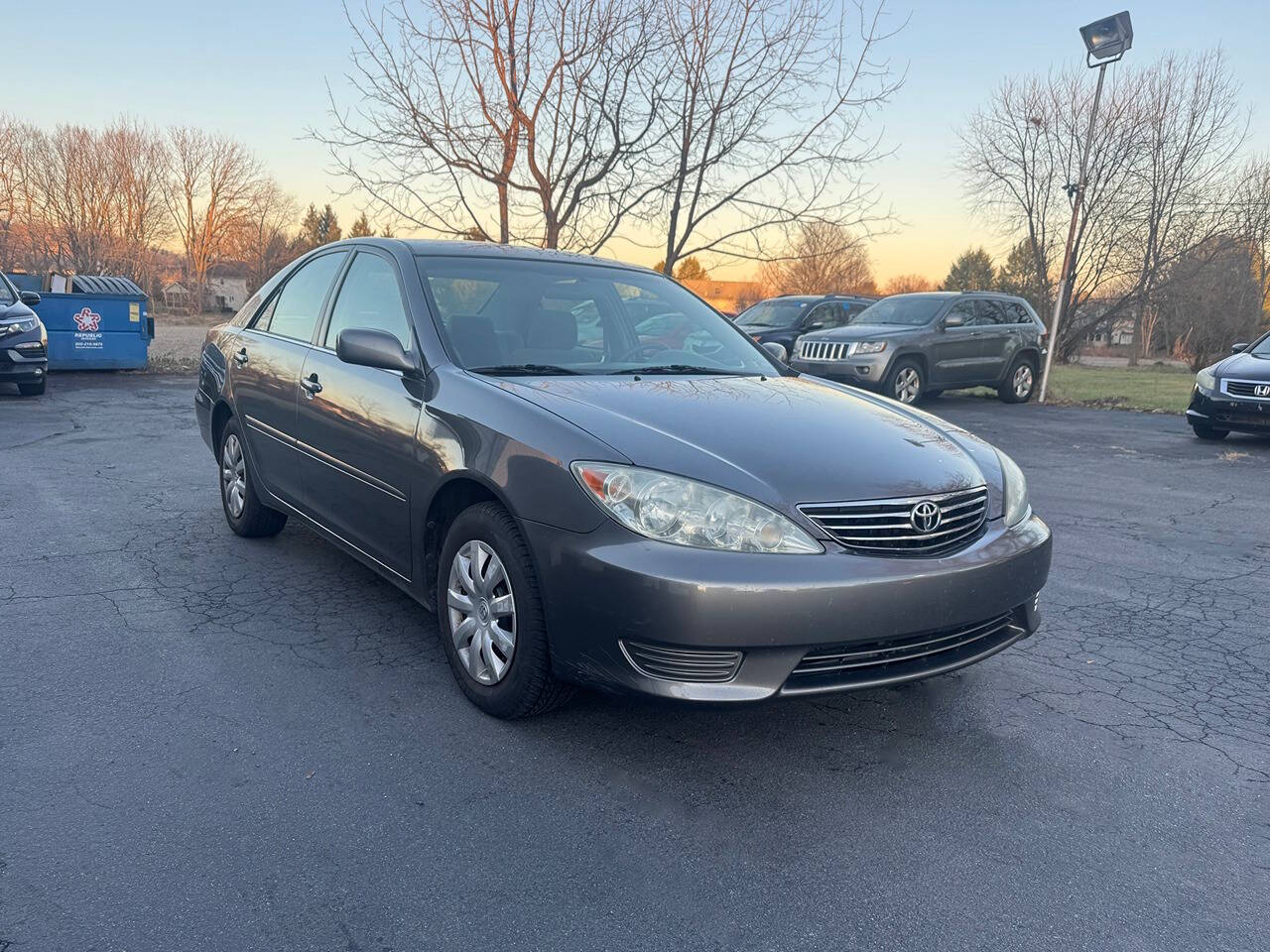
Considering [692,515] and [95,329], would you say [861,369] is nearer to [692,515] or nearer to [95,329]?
[692,515]

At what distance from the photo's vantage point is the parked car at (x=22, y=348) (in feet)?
39.1

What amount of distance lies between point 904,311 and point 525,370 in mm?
12183

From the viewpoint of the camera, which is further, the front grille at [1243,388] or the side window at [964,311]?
the side window at [964,311]

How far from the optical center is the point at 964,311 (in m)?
14.7

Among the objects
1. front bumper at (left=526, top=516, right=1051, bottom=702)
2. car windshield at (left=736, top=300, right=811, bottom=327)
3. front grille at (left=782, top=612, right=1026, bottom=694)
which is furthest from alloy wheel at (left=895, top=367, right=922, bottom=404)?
front bumper at (left=526, top=516, right=1051, bottom=702)

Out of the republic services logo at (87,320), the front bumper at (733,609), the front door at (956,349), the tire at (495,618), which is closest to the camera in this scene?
the front bumper at (733,609)

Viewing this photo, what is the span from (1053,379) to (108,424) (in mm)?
19590

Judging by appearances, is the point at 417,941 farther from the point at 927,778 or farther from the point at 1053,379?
the point at 1053,379

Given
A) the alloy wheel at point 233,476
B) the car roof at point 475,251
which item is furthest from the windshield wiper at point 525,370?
the alloy wheel at point 233,476

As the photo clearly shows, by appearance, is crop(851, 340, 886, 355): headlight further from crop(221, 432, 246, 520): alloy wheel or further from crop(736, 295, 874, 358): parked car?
crop(221, 432, 246, 520): alloy wheel

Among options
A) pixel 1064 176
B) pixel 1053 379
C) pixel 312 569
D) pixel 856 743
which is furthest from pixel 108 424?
pixel 1064 176

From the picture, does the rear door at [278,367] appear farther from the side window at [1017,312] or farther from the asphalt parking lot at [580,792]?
the side window at [1017,312]

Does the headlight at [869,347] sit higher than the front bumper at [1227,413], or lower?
higher

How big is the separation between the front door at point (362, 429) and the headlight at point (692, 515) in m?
1.03
